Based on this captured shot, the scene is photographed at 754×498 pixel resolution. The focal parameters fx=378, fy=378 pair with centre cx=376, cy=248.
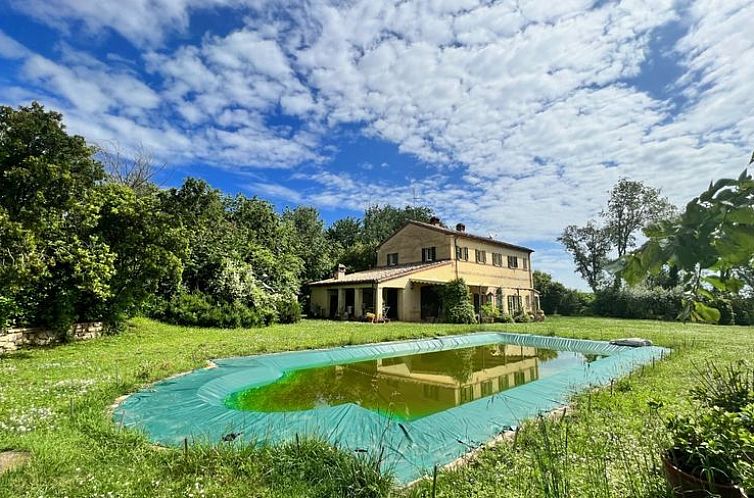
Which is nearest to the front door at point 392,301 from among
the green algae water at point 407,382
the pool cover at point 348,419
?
the green algae water at point 407,382

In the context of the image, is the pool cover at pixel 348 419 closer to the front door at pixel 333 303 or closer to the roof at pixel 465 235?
the front door at pixel 333 303

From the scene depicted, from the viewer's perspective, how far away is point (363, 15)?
10141mm

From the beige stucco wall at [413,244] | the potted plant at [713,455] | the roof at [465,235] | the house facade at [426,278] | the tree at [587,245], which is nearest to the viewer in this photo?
the potted plant at [713,455]

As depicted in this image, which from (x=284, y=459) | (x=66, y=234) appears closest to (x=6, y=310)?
(x=66, y=234)

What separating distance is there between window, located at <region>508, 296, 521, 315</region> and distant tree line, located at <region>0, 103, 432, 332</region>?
17.6m

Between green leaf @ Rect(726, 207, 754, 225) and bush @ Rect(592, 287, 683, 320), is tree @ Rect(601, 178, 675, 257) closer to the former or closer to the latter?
bush @ Rect(592, 287, 683, 320)

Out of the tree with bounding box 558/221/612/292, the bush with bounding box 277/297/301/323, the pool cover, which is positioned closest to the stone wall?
the pool cover

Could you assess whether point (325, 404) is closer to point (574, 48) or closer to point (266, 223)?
point (574, 48)

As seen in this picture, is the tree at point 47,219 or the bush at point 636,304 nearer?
the tree at point 47,219

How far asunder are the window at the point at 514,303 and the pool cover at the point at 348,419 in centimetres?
2147

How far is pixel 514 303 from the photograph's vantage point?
103 feet

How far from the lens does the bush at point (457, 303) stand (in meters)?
23.9

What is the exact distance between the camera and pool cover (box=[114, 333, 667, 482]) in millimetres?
4648

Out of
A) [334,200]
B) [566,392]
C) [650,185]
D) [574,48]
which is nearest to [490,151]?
[574,48]
